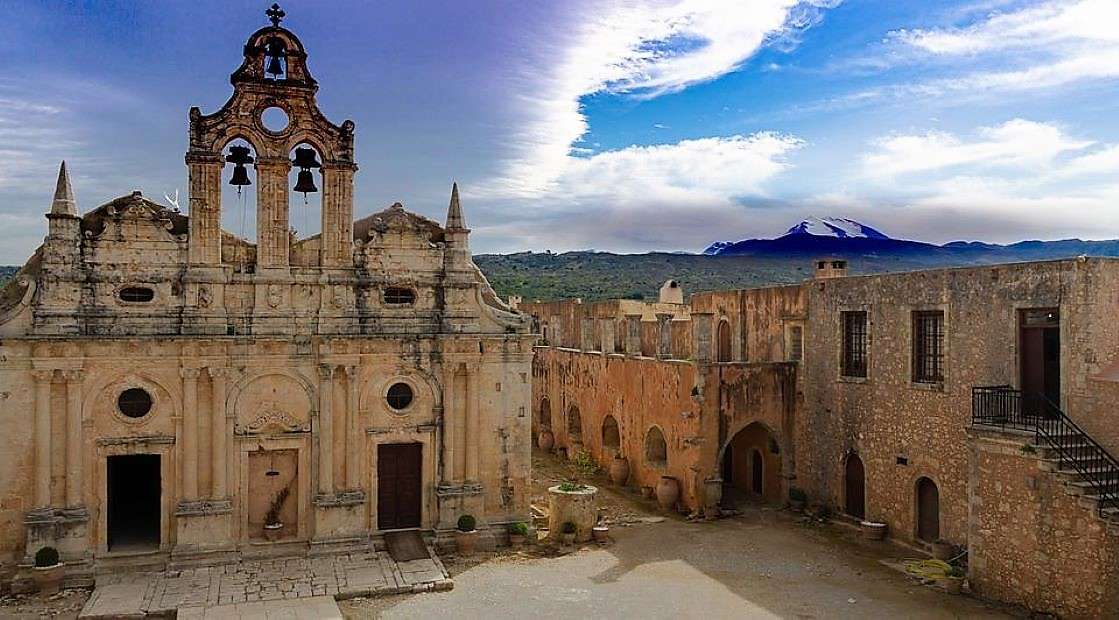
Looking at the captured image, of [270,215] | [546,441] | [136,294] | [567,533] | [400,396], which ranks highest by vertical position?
[270,215]

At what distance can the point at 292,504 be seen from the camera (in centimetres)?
2005

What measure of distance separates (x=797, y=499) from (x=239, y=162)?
1710 cm

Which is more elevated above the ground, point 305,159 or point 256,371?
point 305,159

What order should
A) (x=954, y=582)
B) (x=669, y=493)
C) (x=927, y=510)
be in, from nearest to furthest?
(x=954, y=582), (x=927, y=510), (x=669, y=493)

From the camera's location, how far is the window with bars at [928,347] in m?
20.2

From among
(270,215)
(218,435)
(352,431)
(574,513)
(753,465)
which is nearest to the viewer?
(218,435)

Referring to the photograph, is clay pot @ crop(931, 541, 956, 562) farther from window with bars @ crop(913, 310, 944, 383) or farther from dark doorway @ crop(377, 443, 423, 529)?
dark doorway @ crop(377, 443, 423, 529)

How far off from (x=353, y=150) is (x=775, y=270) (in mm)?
70797

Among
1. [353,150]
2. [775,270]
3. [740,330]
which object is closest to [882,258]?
[775,270]

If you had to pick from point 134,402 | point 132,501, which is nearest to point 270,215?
point 134,402

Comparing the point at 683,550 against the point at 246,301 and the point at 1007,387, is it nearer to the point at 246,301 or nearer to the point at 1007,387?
the point at 1007,387

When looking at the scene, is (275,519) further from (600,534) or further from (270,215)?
(600,534)

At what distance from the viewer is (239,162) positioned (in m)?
20.4

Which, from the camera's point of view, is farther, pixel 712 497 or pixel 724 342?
pixel 724 342
